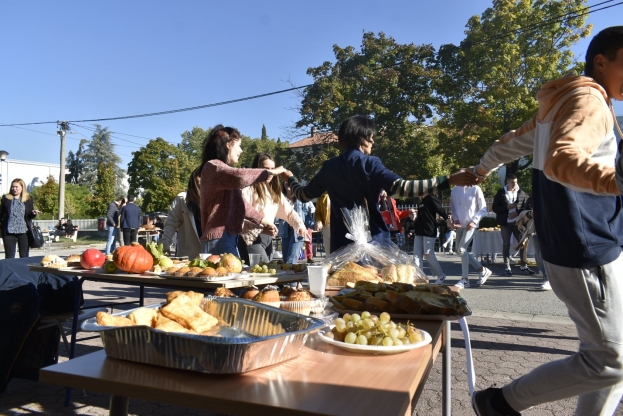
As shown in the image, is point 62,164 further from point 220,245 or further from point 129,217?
point 220,245

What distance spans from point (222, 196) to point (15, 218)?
21.6 ft

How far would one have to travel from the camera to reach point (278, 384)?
1085 millimetres

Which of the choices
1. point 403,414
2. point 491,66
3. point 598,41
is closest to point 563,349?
point 598,41

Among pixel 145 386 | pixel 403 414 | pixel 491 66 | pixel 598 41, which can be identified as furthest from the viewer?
pixel 491 66

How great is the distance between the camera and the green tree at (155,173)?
37625 millimetres

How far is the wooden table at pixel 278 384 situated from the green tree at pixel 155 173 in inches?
1471

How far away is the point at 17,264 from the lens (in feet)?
11.1

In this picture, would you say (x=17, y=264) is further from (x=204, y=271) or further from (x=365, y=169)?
(x=365, y=169)

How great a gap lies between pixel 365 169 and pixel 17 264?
7.94ft

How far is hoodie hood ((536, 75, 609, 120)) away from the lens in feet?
5.91

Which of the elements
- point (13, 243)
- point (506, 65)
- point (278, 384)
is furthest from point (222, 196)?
point (506, 65)

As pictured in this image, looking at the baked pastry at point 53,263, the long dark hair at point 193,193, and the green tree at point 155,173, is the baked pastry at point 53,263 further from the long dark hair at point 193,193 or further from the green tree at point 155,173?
the green tree at point 155,173

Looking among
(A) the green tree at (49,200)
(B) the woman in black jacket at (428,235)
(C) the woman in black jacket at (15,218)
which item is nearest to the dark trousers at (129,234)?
(C) the woman in black jacket at (15,218)

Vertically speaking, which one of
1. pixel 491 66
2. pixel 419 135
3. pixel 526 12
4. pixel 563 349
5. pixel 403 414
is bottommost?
pixel 563 349
